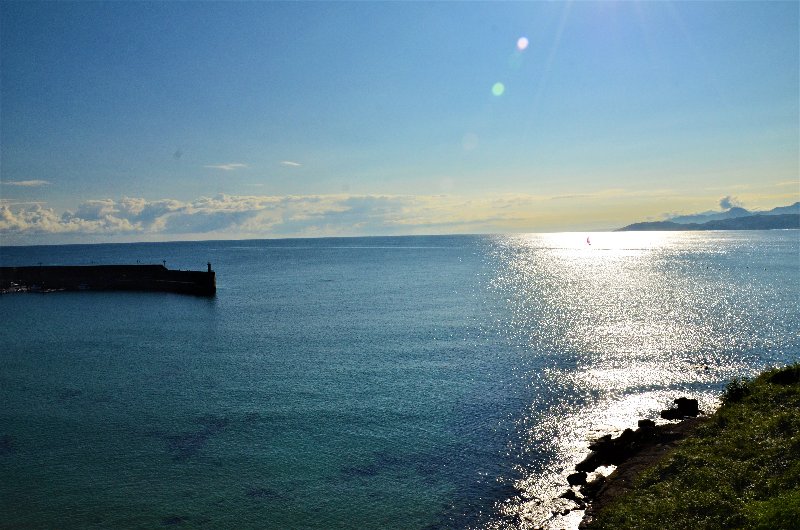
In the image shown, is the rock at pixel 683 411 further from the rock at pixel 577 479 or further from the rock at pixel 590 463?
the rock at pixel 577 479

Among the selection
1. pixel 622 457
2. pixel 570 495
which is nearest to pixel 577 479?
pixel 570 495

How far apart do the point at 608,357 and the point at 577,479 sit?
2814 centimetres

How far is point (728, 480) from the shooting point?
21.4 meters

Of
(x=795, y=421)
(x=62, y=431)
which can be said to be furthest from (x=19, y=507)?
(x=795, y=421)

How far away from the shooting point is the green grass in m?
18.5

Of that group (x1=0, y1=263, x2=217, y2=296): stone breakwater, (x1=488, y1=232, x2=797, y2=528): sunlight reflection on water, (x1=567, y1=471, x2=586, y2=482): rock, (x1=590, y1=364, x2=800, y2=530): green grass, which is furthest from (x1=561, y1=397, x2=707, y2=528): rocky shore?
(x1=0, y1=263, x2=217, y2=296): stone breakwater

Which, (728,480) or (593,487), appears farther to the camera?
(593,487)

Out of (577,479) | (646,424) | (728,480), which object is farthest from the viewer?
(646,424)

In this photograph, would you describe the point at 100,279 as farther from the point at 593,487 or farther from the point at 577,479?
the point at 593,487

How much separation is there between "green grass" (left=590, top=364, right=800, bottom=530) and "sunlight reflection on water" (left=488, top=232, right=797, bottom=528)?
11.9 feet

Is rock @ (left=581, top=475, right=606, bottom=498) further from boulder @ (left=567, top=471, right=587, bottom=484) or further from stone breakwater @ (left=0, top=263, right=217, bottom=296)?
stone breakwater @ (left=0, top=263, right=217, bottom=296)

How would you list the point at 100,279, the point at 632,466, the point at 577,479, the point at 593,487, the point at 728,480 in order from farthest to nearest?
1. the point at 100,279
2. the point at 577,479
3. the point at 632,466
4. the point at 593,487
5. the point at 728,480

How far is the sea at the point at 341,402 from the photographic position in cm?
2584

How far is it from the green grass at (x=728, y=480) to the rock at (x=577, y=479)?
3283 millimetres
